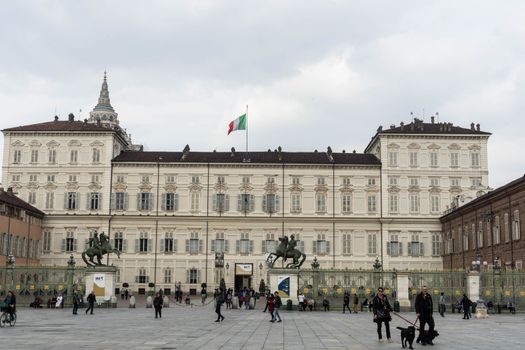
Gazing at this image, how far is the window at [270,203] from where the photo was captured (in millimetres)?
74250

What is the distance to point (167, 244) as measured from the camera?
73688mm

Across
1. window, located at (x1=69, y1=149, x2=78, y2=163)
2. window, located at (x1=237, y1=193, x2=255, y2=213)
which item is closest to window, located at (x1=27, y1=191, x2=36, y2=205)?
window, located at (x1=69, y1=149, x2=78, y2=163)

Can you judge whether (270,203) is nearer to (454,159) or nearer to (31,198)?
(454,159)

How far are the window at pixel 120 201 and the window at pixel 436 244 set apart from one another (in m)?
33.6

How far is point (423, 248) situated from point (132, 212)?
31867mm

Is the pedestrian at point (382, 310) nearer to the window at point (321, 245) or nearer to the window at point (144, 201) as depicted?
the window at point (321, 245)

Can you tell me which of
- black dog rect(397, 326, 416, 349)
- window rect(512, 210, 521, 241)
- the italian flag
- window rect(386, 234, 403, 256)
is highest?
the italian flag

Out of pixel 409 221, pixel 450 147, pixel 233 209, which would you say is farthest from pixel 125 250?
pixel 450 147

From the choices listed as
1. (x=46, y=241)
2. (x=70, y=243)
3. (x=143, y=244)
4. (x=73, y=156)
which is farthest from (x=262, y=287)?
(x=73, y=156)

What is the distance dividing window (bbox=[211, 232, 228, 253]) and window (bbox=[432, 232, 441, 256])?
22.5 meters

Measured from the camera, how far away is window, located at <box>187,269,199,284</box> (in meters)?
72.7

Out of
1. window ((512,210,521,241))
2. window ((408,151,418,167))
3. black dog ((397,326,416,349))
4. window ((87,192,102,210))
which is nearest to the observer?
black dog ((397,326,416,349))

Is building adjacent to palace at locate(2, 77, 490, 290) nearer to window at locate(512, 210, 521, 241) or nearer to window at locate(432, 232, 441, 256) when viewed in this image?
window at locate(432, 232, 441, 256)

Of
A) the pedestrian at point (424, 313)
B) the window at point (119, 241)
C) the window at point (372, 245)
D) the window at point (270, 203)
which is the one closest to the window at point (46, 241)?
the window at point (119, 241)
